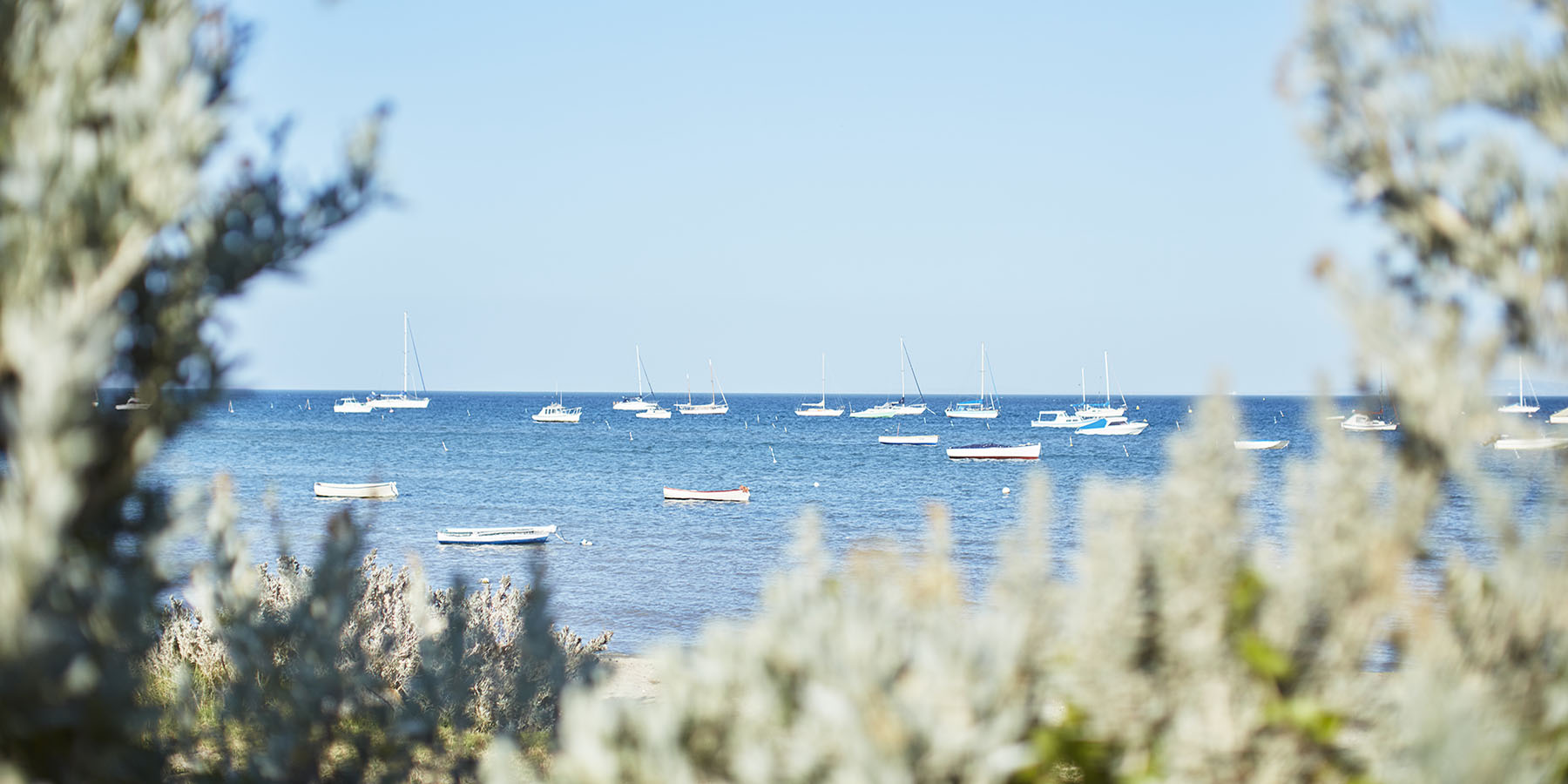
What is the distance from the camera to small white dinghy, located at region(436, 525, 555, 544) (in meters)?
31.8

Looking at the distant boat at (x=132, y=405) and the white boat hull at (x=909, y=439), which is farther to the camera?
the white boat hull at (x=909, y=439)

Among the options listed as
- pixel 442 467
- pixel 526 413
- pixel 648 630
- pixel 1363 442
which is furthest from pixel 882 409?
pixel 1363 442

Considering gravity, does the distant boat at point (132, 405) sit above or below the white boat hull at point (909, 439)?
above

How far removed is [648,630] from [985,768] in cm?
1978

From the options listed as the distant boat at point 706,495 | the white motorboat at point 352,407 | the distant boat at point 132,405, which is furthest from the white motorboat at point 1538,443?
the white motorboat at point 352,407

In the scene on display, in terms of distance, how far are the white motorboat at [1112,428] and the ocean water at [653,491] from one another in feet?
5.63

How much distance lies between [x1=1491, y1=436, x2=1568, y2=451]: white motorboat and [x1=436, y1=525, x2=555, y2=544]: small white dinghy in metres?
30.7

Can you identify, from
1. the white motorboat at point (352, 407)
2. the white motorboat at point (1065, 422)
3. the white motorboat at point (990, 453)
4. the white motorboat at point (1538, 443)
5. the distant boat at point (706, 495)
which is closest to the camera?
the white motorboat at point (1538, 443)

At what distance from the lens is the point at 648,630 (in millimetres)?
21125

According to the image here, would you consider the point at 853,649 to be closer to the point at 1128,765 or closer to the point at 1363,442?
the point at 1128,765

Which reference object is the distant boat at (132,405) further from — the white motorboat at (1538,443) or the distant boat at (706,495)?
the distant boat at (706,495)

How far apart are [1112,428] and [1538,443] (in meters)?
95.9

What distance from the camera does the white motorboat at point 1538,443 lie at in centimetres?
275

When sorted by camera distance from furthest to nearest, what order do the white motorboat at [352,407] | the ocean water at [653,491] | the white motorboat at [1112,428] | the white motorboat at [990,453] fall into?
the white motorboat at [352,407] < the white motorboat at [1112,428] < the white motorboat at [990,453] < the ocean water at [653,491]
